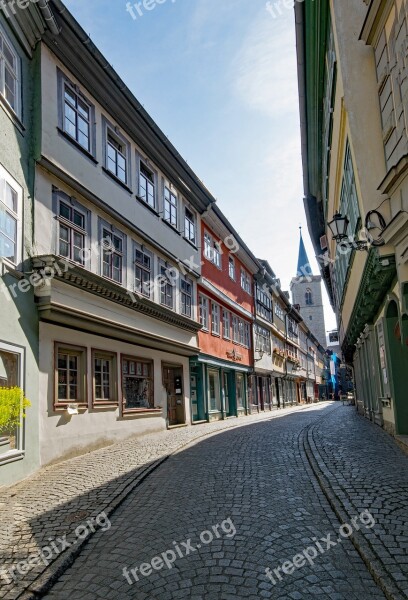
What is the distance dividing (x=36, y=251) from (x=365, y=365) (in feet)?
42.3

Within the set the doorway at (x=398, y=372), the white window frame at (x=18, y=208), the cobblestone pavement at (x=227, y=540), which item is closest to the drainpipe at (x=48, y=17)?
the white window frame at (x=18, y=208)

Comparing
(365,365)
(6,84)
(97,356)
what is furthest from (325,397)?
(6,84)

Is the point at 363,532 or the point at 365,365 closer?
the point at 363,532

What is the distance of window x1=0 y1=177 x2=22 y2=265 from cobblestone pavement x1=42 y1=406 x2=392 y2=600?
183 inches

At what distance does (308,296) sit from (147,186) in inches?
3105

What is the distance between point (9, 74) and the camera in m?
9.35

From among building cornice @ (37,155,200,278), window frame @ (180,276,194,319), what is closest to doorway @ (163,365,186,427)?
window frame @ (180,276,194,319)

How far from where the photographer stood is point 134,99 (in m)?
13.8

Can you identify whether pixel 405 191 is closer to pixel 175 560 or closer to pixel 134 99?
pixel 175 560

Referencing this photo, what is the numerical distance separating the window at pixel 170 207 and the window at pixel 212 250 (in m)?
3.84

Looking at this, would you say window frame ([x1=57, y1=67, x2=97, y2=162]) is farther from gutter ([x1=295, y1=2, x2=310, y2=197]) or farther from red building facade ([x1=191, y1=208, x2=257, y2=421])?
red building facade ([x1=191, y1=208, x2=257, y2=421])

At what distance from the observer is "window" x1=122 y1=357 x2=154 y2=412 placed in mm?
14078

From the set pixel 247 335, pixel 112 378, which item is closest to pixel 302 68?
pixel 112 378

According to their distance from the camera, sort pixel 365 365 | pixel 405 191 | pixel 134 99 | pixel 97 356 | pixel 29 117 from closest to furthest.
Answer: pixel 405 191 < pixel 29 117 < pixel 97 356 < pixel 134 99 < pixel 365 365
